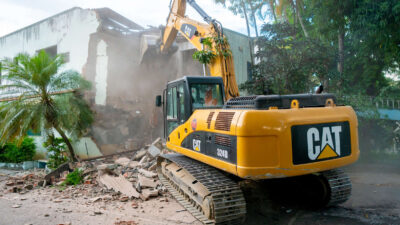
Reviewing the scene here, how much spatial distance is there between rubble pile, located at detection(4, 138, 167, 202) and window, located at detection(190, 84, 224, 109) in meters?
2.12

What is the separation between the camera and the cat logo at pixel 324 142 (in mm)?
3631

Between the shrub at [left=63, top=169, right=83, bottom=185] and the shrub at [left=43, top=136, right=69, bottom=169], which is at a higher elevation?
the shrub at [left=43, top=136, right=69, bottom=169]

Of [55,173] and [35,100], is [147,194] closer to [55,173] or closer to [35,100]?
[55,173]

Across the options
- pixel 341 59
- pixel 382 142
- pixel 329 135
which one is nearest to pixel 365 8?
pixel 341 59

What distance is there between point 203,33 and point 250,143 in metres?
4.83

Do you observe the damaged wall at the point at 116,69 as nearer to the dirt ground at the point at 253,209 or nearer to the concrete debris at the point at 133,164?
the concrete debris at the point at 133,164

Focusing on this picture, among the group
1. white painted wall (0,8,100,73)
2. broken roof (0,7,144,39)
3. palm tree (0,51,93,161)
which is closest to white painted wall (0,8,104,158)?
white painted wall (0,8,100,73)

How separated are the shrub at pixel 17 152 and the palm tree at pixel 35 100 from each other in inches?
163

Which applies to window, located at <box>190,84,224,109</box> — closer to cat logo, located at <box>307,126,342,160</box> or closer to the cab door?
the cab door

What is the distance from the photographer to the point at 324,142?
12.3 feet

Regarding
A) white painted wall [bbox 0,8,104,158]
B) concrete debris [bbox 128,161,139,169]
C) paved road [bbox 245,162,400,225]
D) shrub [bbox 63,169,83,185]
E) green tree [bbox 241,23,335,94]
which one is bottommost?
paved road [bbox 245,162,400,225]

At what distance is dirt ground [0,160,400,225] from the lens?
4371 mm

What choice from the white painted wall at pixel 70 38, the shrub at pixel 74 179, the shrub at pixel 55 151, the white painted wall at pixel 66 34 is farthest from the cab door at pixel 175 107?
the white painted wall at pixel 66 34

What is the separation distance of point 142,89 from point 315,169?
10.9 metres
